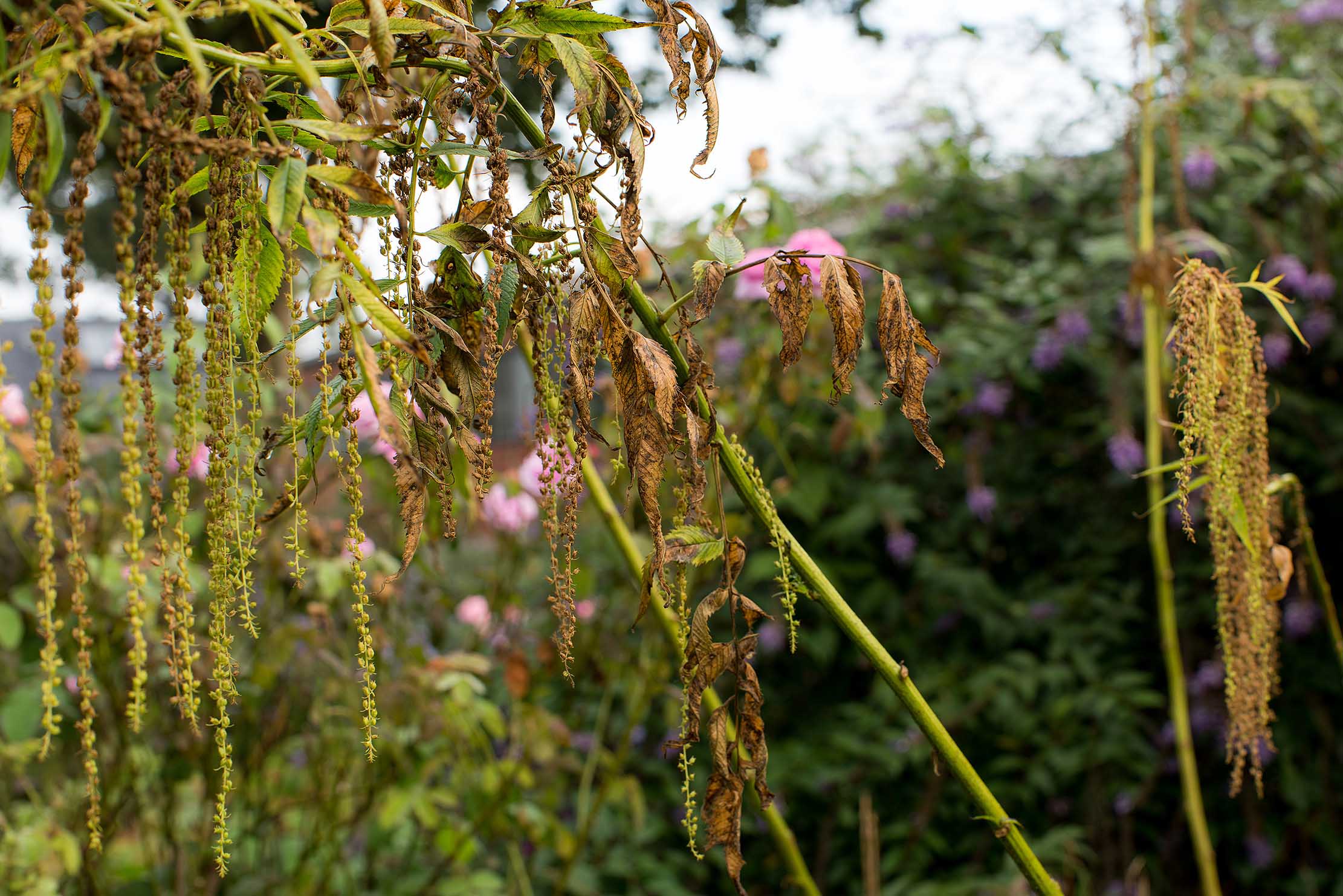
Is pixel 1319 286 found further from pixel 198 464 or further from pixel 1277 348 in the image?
pixel 198 464

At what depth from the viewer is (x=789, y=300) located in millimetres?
595

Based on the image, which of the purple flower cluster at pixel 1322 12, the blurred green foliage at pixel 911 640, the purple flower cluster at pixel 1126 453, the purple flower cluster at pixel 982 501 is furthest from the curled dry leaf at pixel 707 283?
the purple flower cluster at pixel 1322 12

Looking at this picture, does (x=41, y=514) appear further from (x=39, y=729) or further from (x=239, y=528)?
(x=39, y=729)

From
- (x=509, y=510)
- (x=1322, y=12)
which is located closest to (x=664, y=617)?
(x=509, y=510)

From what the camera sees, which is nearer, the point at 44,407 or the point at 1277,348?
the point at 44,407

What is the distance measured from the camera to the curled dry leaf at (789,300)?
58 cm

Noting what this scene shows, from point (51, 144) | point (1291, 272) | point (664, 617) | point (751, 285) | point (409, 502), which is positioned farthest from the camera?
point (1291, 272)

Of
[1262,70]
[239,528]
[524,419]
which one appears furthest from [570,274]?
[1262,70]

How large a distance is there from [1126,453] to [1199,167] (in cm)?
82

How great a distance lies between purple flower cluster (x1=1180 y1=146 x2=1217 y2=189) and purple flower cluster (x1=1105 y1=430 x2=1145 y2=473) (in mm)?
729

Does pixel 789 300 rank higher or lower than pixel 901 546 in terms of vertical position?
lower

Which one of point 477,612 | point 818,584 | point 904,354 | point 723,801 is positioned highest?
point 477,612

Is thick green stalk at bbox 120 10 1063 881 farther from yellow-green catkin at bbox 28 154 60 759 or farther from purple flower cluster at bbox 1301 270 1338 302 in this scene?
purple flower cluster at bbox 1301 270 1338 302

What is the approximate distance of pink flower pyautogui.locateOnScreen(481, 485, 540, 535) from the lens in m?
2.16
